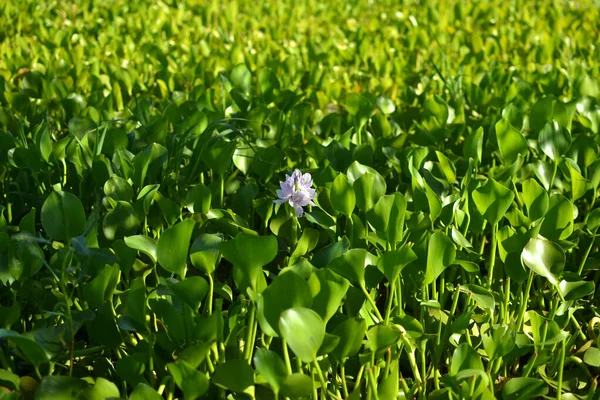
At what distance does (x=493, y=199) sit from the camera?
1.88 m

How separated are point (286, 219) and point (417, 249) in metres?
0.42

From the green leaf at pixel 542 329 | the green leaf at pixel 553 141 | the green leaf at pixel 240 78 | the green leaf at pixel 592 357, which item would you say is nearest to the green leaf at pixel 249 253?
the green leaf at pixel 542 329

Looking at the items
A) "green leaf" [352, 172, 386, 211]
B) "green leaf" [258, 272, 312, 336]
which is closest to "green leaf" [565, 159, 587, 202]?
"green leaf" [352, 172, 386, 211]

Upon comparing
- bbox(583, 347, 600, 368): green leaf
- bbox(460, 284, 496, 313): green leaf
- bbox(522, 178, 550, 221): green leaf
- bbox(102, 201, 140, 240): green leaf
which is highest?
bbox(522, 178, 550, 221): green leaf

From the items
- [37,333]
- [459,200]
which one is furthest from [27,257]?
[459,200]

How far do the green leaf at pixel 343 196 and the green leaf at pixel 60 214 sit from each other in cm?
58

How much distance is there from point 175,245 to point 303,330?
382 millimetres

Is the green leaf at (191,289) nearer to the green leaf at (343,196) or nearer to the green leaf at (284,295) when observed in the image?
the green leaf at (284,295)

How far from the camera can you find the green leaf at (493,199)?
1861mm

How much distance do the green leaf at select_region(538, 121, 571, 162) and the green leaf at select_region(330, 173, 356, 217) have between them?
73 cm

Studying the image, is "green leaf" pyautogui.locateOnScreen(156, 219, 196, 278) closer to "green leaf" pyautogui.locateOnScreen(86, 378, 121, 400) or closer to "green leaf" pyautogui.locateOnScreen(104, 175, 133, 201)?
"green leaf" pyautogui.locateOnScreen(86, 378, 121, 400)

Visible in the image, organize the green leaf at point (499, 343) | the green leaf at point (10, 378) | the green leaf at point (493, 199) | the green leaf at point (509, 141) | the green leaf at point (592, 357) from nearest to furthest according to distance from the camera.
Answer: the green leaf at point (10, 378) → the green leaf at point (499, 343) → the green leaf at point (592, 357) → the green leaf at point (493, 199) → the green leaf at point (509, 141)

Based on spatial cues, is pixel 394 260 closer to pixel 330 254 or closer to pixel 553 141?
pixel 330 254

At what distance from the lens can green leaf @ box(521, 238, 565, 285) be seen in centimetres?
173
